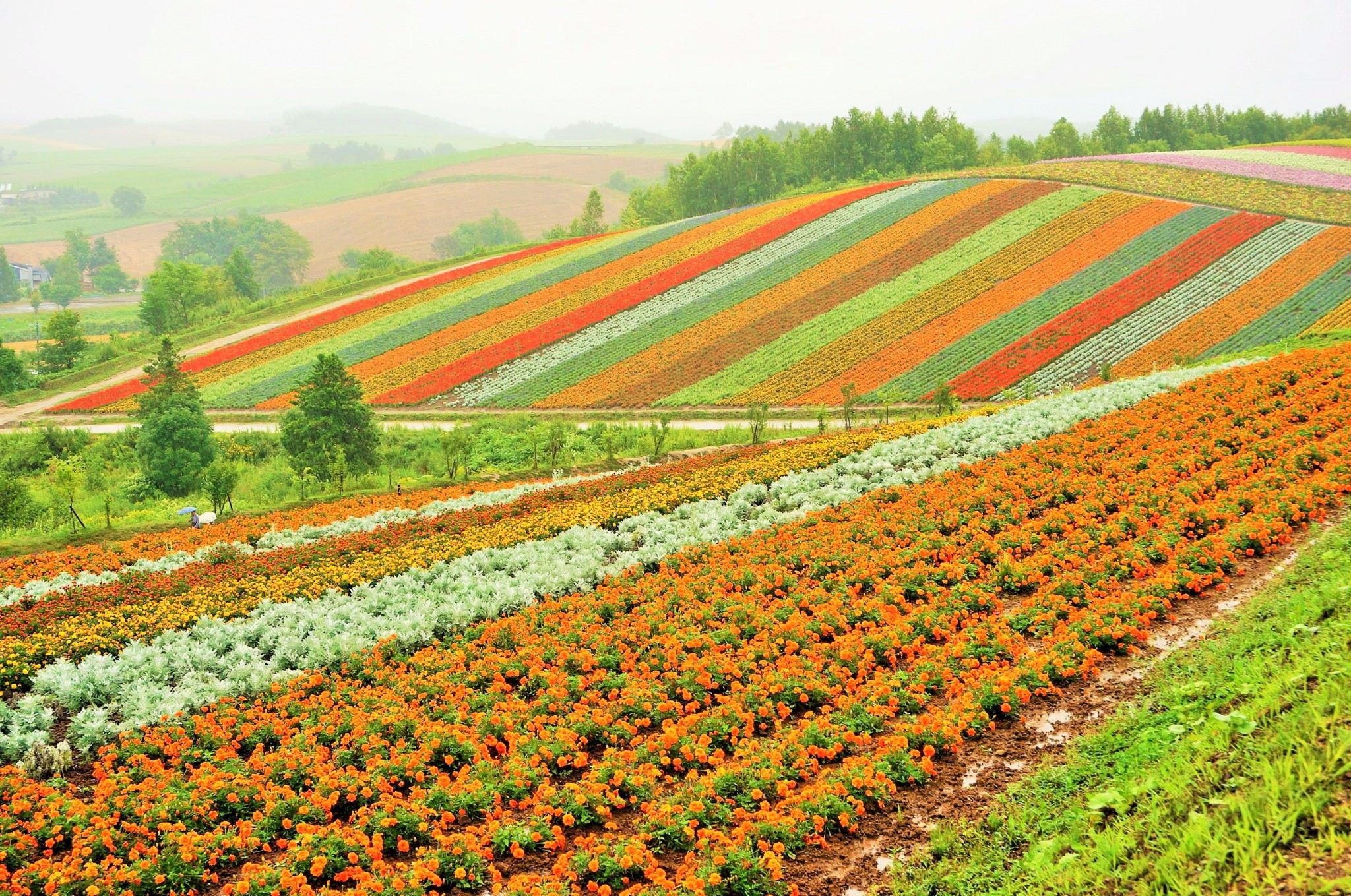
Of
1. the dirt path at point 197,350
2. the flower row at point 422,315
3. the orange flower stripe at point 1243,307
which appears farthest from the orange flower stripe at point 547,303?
the orange flower stripe at point 1243,307

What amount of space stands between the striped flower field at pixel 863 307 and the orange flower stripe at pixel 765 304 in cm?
18

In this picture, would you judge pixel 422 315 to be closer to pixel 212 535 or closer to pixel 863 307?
pixel 863 307

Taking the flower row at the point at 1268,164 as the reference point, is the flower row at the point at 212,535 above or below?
below

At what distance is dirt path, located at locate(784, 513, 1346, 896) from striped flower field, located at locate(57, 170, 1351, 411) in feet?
73.2

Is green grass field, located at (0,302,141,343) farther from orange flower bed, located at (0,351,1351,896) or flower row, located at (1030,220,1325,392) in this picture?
orange flower bed, located at (0,351,1351,896)

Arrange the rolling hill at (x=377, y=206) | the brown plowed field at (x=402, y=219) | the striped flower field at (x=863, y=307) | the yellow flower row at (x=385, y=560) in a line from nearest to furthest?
the yellow flower row at (x=385, y=560) → the striped flower field at (x=863, y=307) → the brown plowed field at (x=402, y=219) → the rolling hill at (x=377, y=206)

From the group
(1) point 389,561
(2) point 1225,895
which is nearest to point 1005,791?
(2) point 1225,895

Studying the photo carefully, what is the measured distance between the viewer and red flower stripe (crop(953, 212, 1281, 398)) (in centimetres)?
3544

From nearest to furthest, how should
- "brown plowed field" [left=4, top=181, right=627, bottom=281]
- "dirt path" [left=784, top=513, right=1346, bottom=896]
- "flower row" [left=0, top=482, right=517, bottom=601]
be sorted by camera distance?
"dirt path" [left=784, top=513, right=1346, bottom=896] < "flower row" [left=0, top=482, right=517, bottom=601] < "brown plowed field" [left=4, top=181, right=627, bottom=281]

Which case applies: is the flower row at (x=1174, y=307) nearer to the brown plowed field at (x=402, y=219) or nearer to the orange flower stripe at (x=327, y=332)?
the orange flower stripe at (x=327, y=332)

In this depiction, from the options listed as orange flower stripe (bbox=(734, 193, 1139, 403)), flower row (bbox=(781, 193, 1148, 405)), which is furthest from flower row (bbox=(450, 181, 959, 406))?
flower row (bbox=(781, 193, 1148, 405))

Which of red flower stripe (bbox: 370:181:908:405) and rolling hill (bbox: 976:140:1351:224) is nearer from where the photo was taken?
red flower stripe (bbox: 370:181:908:405)

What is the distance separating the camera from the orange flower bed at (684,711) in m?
7.24

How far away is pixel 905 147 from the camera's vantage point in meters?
90.4
